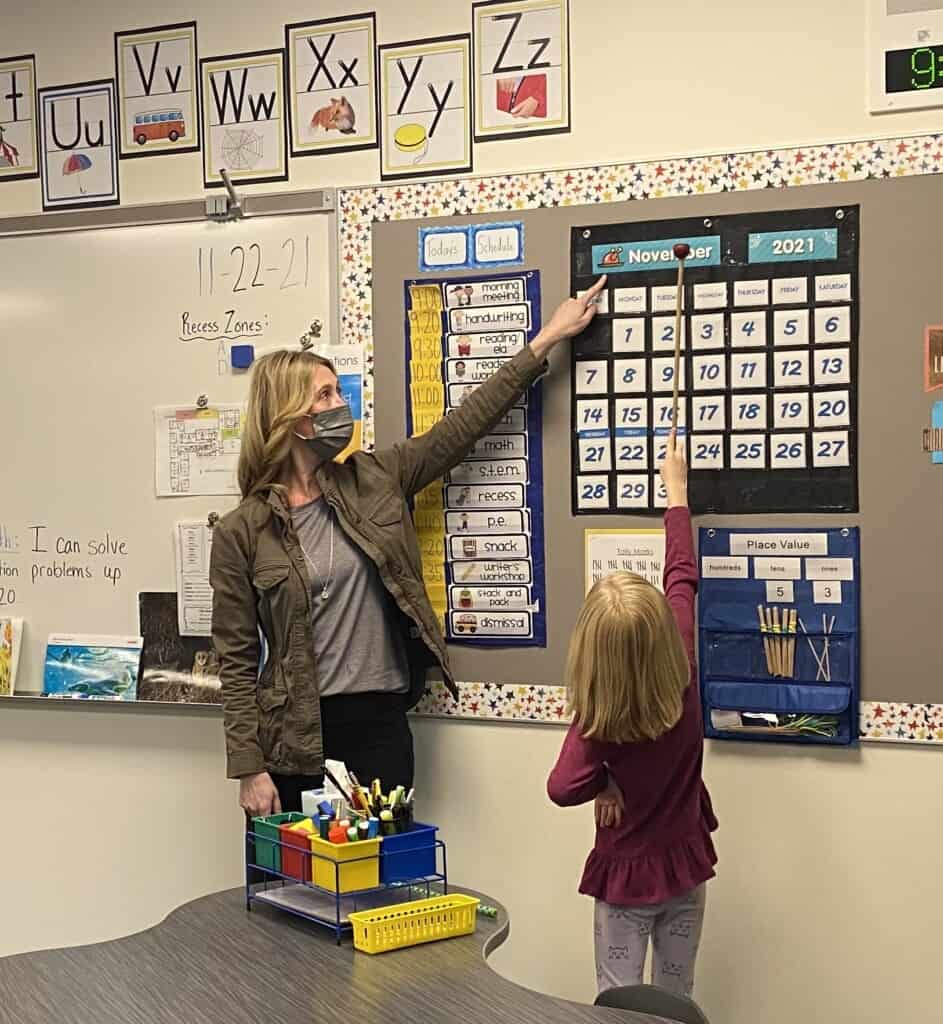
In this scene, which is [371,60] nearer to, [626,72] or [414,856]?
[626,72]

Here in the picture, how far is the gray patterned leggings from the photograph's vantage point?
2.48 meters

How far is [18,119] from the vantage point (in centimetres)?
356

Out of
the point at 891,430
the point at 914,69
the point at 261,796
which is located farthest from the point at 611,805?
the point at 914,69

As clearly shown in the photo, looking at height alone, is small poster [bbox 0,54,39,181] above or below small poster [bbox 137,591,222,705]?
above

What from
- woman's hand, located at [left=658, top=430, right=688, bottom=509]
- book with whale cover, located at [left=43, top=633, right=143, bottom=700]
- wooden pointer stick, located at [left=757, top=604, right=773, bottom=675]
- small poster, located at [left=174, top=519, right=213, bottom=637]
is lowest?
book with whale cover, located at [left=43, top=633, right=143, bottom=700]

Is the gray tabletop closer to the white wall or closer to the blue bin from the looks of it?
the blue bin

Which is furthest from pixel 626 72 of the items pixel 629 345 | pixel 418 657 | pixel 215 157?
pixel 418 657

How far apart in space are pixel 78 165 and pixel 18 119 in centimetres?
23

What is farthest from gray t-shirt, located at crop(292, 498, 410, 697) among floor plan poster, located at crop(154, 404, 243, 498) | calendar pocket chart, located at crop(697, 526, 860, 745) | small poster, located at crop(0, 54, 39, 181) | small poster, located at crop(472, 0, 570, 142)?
small poster, located at crop(0, 54, 39, 181)

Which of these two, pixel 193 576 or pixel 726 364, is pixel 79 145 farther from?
pixel 726 364

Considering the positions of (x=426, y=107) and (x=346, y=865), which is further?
(x=426, y=107)

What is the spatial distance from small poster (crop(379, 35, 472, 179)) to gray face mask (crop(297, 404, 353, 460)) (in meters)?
0.64

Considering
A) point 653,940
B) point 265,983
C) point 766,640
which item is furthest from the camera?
point 766,640

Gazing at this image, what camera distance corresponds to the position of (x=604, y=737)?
234 centimetres
